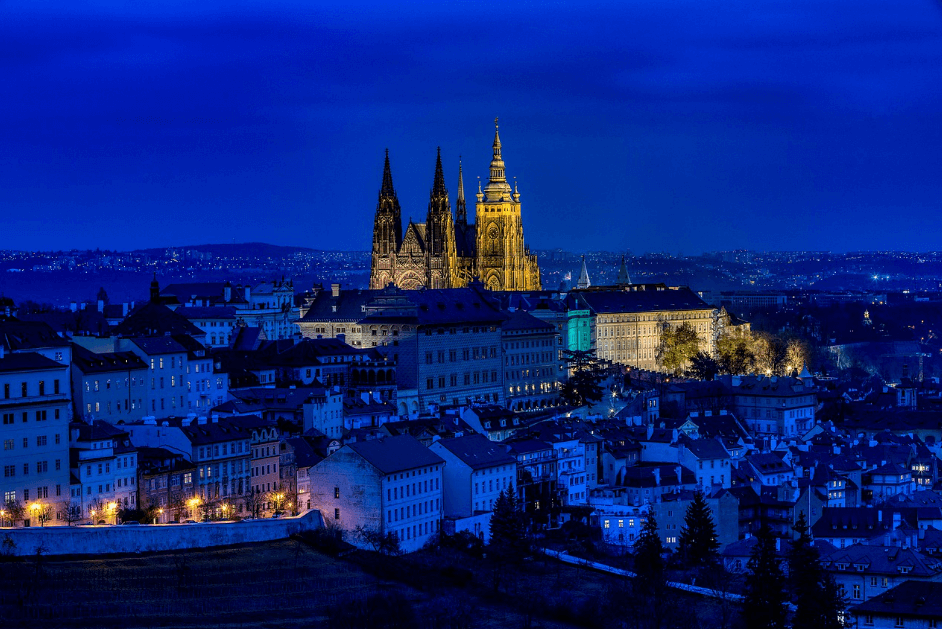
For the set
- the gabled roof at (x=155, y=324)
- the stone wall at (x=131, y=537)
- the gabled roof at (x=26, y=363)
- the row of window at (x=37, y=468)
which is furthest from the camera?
the gabled roof at (x=155, y=324)

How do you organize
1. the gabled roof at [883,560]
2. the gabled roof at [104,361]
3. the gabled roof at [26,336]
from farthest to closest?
the gabled roof at [104,361], the gabled roof at [26,336], the gabled roof at [883,560]

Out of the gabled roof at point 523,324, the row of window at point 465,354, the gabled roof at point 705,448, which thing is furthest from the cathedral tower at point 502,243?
the gabled roof at point 705,448

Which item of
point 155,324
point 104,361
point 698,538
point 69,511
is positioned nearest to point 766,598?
point 698,538

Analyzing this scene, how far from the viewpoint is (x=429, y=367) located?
76.3 m

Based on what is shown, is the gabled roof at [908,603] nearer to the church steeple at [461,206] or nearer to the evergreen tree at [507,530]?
the evergreen tree at [507,530]

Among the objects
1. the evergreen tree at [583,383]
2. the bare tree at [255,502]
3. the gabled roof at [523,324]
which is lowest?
the bare tree at [255,502]

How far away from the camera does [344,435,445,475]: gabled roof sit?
5156 centimetres

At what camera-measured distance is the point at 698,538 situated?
181 feet

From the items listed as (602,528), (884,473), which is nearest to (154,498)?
(602,528)

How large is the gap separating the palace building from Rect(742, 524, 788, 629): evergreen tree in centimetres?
7003

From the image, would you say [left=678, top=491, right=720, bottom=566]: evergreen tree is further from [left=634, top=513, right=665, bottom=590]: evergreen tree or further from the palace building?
the palace building

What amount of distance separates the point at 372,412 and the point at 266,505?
40.4 ft

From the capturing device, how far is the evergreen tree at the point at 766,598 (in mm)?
45094

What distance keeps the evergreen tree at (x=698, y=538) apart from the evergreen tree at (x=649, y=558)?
3.07 feet
